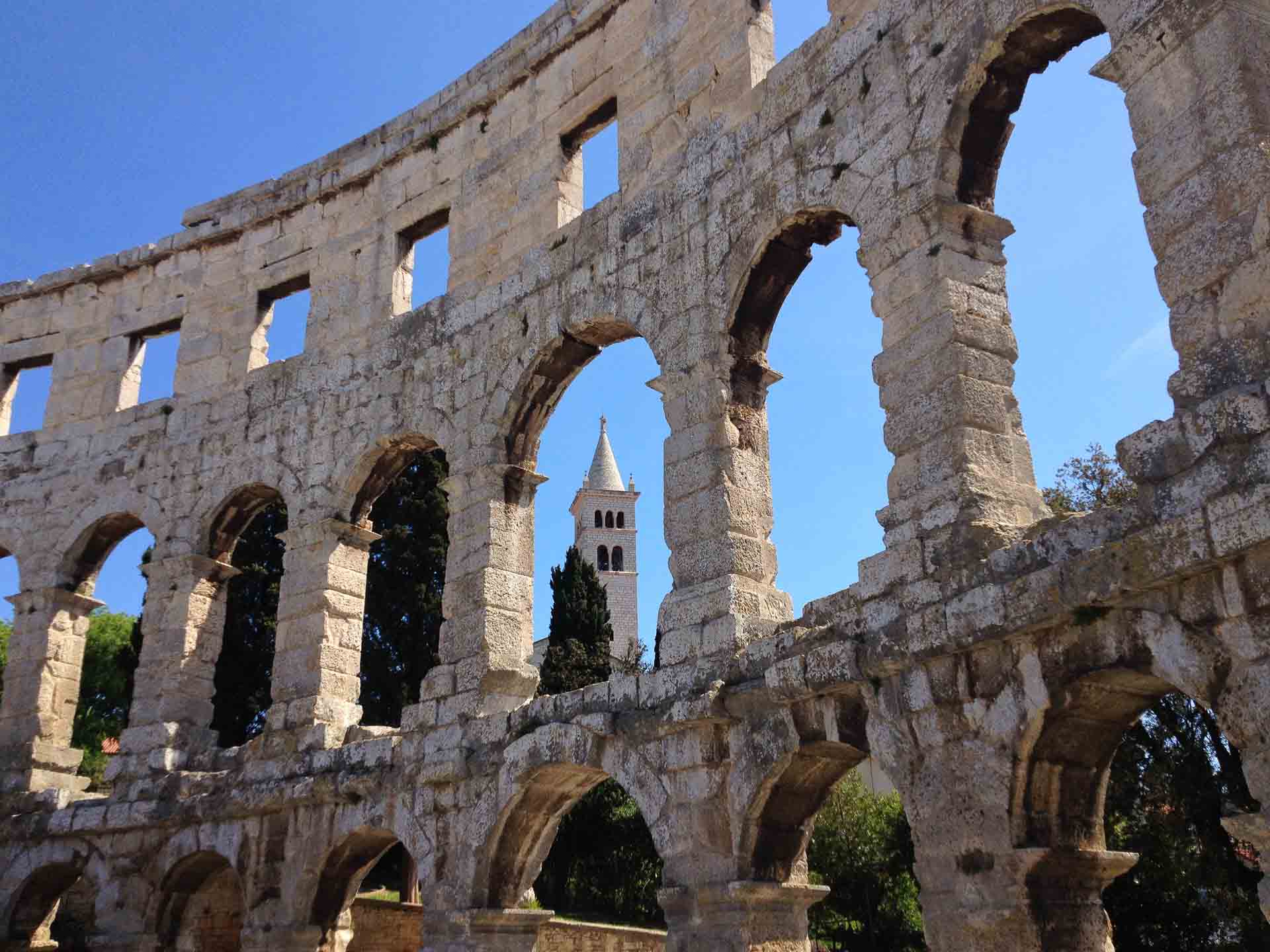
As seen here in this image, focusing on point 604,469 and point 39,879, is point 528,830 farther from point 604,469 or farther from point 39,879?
point 604,469

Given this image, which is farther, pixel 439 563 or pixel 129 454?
pixel 439 563

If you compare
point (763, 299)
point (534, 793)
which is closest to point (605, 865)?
point (534, 793)

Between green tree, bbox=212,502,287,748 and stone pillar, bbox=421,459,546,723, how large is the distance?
337 inches

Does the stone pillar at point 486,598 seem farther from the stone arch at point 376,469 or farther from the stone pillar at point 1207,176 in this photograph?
the stone pillar at point 1207,176

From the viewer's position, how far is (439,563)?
19.4 metres

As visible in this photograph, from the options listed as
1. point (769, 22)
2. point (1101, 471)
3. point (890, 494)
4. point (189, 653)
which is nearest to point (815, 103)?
point (769, 22)

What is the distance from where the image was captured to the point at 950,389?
685 cm

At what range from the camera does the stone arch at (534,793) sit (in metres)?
8.21

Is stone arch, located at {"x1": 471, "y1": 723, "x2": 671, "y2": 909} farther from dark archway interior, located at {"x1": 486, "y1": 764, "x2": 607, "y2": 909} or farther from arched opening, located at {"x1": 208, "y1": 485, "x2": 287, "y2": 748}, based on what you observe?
arched opening, located at {"x1": 208, "y1": 485, "x2": 287, "y2": 748}

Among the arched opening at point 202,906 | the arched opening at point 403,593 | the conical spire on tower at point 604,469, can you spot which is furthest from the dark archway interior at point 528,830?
the conical spire on tower at point 604,469

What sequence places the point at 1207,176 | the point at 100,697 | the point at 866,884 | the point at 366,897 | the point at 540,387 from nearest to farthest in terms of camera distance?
the point at 1207,176 → the point at 540,387 → the point at 366,897 → the point at 866,884 → the point at 100,697

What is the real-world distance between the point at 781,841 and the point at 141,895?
272 inches

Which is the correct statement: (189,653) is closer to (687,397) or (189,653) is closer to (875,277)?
(687,397)

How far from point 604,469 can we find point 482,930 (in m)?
45.3
